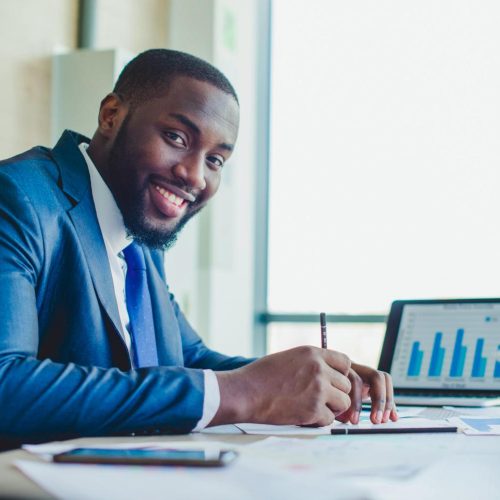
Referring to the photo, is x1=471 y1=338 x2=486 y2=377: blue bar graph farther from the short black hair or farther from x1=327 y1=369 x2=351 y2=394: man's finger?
the short black hair

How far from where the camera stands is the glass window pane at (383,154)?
149 inches

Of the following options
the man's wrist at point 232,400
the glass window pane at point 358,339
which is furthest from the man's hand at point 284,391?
the glass window pane at point 358,339

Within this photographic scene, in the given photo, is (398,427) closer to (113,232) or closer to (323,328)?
(323,328)

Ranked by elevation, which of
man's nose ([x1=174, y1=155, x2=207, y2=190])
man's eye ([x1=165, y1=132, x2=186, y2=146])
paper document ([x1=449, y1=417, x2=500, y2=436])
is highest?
man's eye ([x1=165, y1=132, x2=186, y2=146])

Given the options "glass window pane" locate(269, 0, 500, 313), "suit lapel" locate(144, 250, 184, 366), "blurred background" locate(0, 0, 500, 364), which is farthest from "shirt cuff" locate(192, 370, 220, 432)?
"glass window pane" locate(269, 0, 500, 313)

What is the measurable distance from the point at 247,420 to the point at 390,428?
0.77 feet

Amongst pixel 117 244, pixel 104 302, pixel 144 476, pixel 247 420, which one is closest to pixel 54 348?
pixel 104 302

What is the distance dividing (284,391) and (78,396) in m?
0.33

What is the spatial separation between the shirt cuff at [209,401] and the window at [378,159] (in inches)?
108

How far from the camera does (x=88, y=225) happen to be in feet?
5.11

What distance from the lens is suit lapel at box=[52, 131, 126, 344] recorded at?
1.51m

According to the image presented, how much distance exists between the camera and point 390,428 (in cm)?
124

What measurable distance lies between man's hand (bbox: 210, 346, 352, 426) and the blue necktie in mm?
413

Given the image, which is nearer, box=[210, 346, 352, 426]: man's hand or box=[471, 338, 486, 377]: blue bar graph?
box=[210, 346, 352, 426]: man's hand
